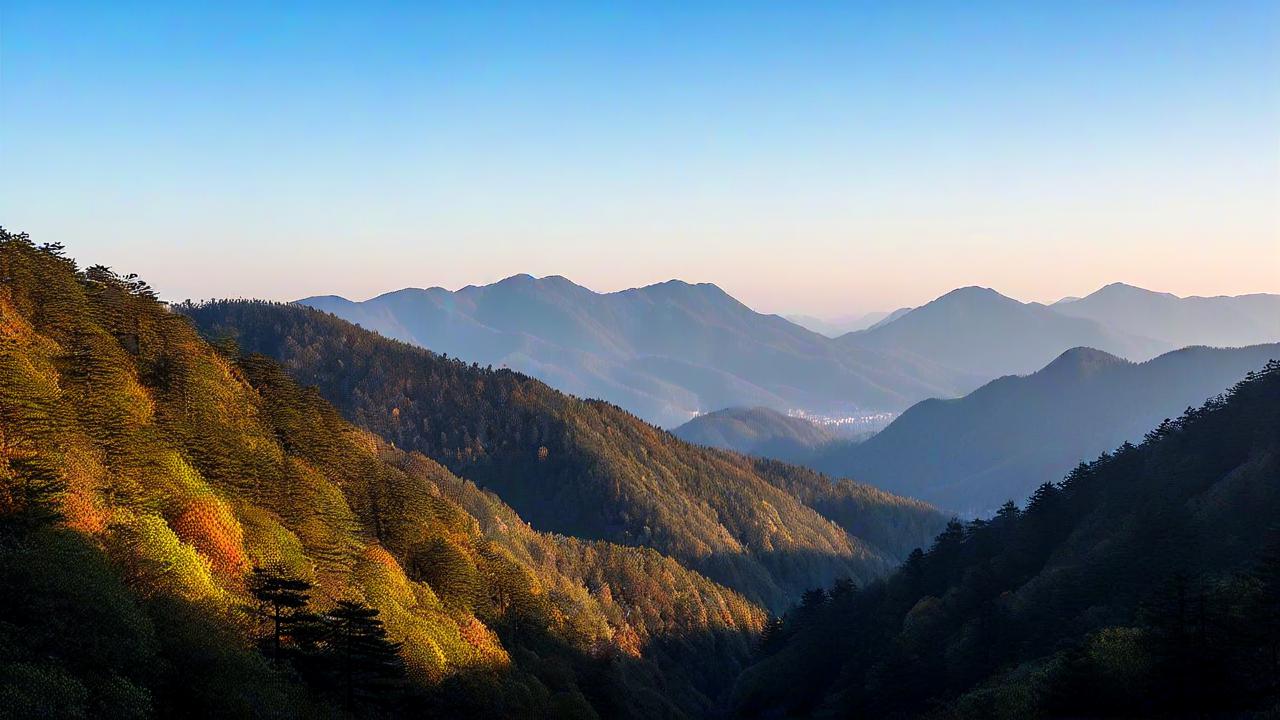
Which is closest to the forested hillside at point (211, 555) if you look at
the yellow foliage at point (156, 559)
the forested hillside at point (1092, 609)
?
the yellow foliage at point (156, 559)

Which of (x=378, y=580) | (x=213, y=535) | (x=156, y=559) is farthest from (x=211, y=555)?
(x=378, y=580)

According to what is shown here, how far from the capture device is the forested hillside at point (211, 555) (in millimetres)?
40344

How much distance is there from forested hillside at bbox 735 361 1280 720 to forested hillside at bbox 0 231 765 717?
101 ft

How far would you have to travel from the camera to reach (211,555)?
186 ft

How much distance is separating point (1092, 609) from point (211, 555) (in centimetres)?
8506

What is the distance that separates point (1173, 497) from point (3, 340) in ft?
413

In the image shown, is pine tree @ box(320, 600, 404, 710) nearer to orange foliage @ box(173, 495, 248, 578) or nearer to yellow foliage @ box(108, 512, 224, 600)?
yellow foliage @ box(108, 512, 224, 600)

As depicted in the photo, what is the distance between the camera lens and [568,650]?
362ft

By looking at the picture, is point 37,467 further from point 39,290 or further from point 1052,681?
point 1052,681

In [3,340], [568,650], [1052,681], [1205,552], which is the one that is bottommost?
[568,650]

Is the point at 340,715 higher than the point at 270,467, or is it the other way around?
the point at 270,467

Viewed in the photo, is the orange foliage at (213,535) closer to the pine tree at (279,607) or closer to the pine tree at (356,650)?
the pine tree at (279,607)

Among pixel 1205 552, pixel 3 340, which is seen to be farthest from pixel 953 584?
pixel 3 340

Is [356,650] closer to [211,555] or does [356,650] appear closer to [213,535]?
[211,555]
